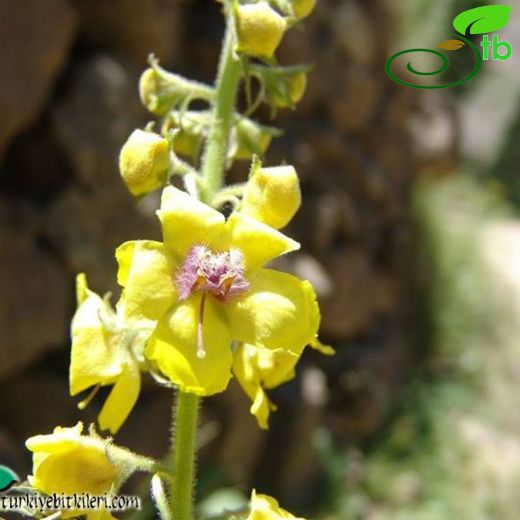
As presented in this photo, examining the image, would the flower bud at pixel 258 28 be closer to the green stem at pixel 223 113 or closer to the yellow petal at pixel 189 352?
the green stem at pixel 223 113

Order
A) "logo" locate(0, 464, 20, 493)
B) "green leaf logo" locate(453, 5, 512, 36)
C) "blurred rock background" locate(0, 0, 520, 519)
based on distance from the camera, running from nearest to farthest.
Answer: "logo" locate(0, 464, 20, 493) → "green leaf logo" locate(453, 5, 512, 36) → "blurred rock background" locate(0, 0, 520, 519)

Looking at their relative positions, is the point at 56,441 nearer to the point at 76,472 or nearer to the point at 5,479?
the point at 76,472

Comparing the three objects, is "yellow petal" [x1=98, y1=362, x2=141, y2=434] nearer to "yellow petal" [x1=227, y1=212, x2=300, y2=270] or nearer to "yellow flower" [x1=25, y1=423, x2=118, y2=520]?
"yellow flower" [x1=25, y1=423, x2=118, y2=520]

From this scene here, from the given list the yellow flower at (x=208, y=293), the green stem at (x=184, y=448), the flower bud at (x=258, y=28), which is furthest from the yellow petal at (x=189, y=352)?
the flower bud at (x=258, y=28)

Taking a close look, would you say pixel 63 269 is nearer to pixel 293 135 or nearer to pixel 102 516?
pixel 293 135

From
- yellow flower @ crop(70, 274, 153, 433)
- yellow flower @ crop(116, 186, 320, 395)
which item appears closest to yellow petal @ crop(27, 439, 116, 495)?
yellow flower @ crop(70, 274, 153, 433)

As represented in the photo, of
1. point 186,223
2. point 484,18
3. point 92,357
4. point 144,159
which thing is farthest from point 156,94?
point 484,18
